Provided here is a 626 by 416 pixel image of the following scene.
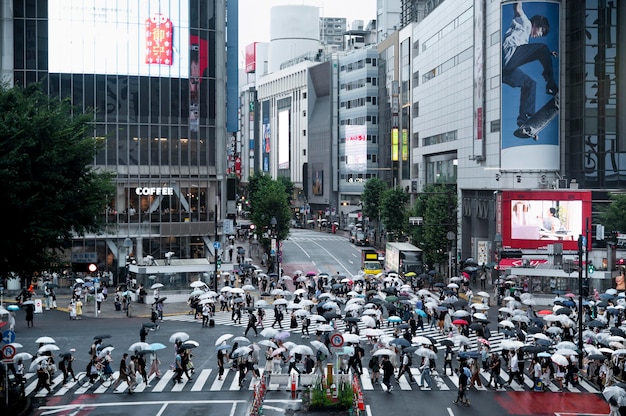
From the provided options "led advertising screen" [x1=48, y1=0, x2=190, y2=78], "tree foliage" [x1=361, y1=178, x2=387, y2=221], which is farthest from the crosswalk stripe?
"tree foliage" [x1=361, y1=178, x2=387, y2=221]

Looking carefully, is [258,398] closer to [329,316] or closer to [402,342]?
[402,342]

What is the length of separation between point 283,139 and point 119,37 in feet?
377

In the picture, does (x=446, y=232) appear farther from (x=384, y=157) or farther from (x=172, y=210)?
(x=384, y=157)

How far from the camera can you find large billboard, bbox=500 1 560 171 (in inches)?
2847

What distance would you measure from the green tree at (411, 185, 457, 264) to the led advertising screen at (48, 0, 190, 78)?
83.8 ft

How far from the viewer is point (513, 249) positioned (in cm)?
6906

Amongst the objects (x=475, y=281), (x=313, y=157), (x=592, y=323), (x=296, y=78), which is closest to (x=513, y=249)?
(x=475, y=281)

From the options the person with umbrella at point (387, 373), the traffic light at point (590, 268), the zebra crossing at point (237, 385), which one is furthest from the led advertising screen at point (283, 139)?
the person with umbrella at point (387, 373)

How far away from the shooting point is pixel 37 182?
29672 mm

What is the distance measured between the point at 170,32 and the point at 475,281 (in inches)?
1369

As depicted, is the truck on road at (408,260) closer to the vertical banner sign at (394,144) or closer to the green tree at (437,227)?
the green tree at (437,227)

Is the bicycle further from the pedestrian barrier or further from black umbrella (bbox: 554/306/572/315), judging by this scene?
black umbrella (bbox: 554/306/572/315)

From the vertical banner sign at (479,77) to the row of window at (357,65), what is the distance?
6103 cm

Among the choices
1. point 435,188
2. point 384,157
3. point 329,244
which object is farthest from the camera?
point 384,157
